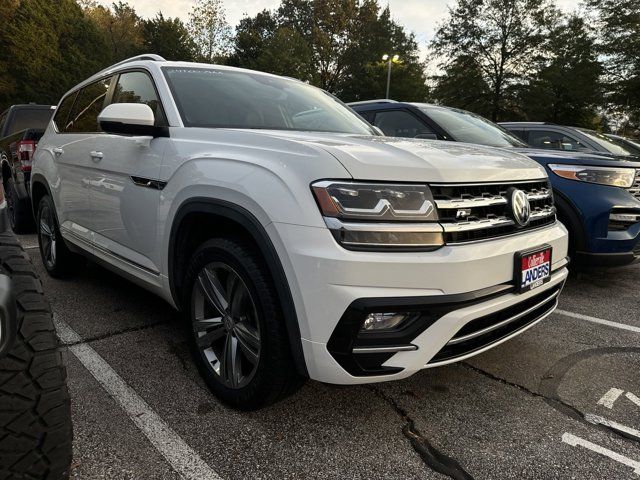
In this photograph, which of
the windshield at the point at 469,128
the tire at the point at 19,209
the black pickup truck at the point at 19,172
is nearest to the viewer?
the windshield at the point at 469,128

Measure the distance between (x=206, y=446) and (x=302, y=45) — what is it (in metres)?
39.7

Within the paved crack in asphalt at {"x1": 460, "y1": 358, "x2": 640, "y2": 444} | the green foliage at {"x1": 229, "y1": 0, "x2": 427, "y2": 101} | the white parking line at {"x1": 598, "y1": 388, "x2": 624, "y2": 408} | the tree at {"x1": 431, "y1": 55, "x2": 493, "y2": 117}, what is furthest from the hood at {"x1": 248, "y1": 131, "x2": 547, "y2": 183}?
the green foliage at {"x1": 229, "y1": 0, "x2": 427, "y2": 101}

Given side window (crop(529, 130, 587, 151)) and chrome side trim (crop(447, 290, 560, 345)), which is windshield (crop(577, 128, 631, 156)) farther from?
chrome side trim (crop(447, 290, 560, 345))

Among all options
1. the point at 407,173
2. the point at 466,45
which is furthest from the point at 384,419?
the point at 466,45

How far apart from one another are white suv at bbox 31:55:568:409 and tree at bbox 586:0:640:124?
25301 mm

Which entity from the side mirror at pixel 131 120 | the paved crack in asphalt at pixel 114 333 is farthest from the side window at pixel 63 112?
the paved crack in asphalt at pixel 114 333

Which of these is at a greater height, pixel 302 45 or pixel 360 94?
pixel 302 45

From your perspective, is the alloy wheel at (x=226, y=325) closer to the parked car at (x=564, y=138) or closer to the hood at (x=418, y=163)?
the hood at (x=418, y=163)

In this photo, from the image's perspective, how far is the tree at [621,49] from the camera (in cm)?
2198

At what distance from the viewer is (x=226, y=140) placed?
2.17m

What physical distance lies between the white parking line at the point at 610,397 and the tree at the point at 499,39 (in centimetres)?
3055

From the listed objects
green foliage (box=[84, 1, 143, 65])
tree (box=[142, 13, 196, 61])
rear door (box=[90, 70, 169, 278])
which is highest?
green foliage (box=[84, 1, 143, 65])

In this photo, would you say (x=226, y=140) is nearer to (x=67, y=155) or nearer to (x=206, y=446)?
(x=206, y=446)

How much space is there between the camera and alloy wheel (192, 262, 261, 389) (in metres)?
2.04
